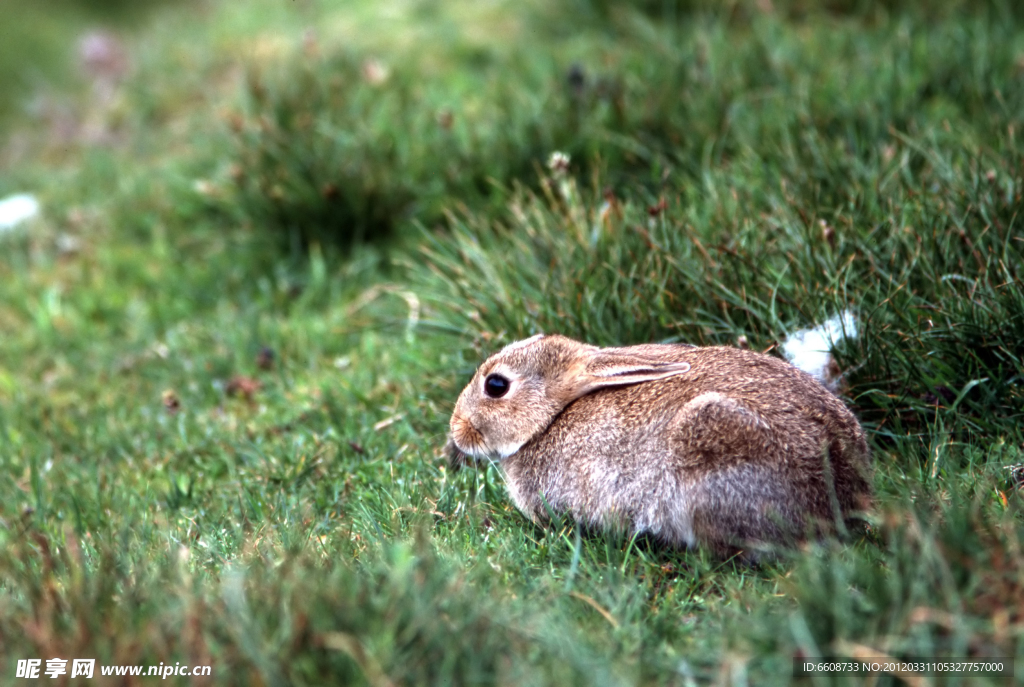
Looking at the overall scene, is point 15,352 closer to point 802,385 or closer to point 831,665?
point 802,385

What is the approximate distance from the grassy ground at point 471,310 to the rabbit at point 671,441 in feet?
0.43

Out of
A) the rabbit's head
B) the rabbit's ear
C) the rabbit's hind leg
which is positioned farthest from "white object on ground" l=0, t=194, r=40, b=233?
the rabbit's hind leg

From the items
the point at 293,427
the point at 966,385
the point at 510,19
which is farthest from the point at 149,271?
the point at 966,385

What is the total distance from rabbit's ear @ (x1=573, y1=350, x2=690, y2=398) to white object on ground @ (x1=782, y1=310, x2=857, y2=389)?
2.40 ft

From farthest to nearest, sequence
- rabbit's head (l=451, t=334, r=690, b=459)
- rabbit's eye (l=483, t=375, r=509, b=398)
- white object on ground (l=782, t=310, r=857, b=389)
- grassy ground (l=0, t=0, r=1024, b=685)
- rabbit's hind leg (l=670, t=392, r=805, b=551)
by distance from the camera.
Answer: white object on ground (l=782, t=310, r=857, b=389)
rabbit's eye (l=483, t=375, r=509, b=398)
rabbit's head (l=451, t=334, r=690, b=459)
rabbit's hind leg (l=670, t=392, r=805, b=551)
grassy ground (l=0, t=0, r=1024, b=685)

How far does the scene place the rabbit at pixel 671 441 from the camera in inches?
124

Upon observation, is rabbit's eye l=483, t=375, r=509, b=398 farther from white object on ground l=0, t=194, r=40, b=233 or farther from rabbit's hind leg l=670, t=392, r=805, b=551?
white object on ground l=0, t=194, r=40, b=233

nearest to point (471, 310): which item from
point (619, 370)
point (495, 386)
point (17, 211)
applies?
point (495, 386)

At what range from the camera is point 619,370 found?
3.56 meters

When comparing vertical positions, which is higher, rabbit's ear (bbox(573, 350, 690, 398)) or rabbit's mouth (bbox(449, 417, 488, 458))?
rabbit's ear (bbox(573, 350, 690, 398))

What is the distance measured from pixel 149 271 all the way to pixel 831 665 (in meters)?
5.19

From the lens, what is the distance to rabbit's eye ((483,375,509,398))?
3.82 metres

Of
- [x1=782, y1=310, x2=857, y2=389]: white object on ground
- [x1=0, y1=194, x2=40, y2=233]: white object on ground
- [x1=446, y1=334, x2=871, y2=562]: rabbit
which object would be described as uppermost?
[x1=446, y1=334, x2=871, y2=562]: rabbit

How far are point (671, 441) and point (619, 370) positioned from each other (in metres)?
0.38
